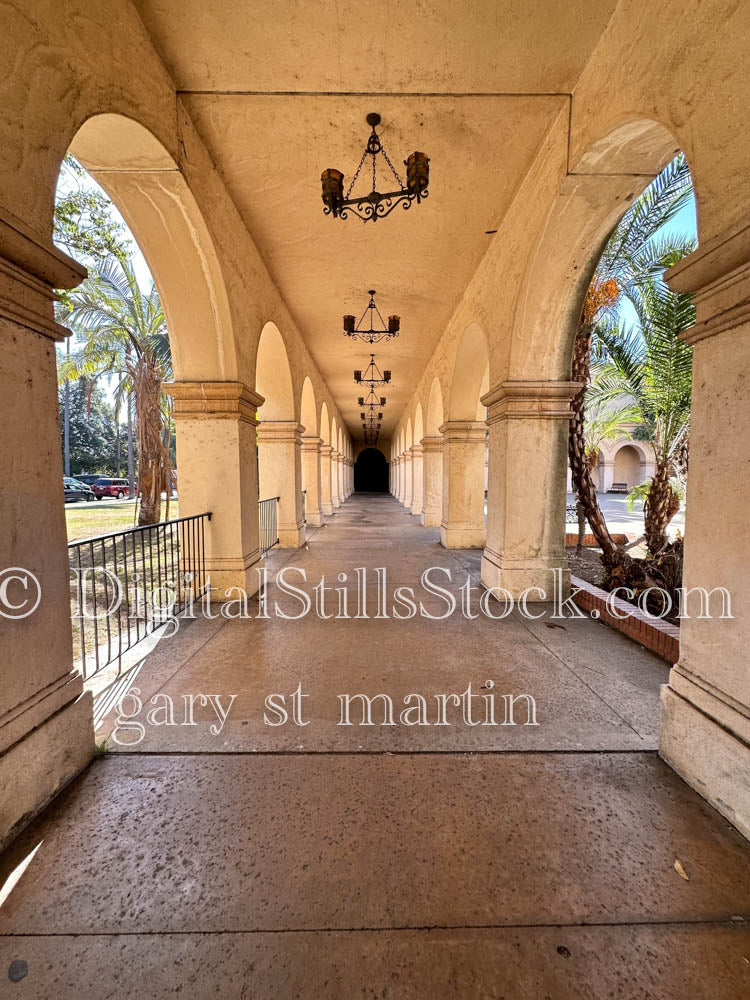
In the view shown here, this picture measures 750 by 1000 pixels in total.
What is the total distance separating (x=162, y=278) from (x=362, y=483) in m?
31.1

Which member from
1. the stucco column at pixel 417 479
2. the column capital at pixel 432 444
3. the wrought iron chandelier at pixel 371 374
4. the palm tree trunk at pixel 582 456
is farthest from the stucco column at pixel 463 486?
the stucco column at pixel 417 479

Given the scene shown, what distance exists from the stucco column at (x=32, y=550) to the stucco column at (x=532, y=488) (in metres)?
4.22

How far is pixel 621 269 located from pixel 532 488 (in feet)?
12.3

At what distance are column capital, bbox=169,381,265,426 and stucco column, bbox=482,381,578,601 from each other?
306cm

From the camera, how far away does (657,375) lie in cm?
542

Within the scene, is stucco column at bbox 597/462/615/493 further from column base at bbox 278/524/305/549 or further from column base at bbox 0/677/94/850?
column base at bbox 0/677/94/850

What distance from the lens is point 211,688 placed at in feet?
10.0

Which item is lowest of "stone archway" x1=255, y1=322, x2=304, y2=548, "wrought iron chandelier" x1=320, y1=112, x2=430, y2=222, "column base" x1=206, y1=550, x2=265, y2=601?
"column base" x1=206, y1=550, x2=265, y2=601

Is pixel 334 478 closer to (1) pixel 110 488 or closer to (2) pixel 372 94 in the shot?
(2) pixel 372 94

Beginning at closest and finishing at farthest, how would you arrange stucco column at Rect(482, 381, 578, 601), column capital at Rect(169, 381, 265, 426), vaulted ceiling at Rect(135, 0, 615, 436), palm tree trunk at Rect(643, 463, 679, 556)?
vaulted ceiling at Rect(135, 0, 615, 436), column capital at Rect(169, 381, 265, 426), stucco column at Rect(482, 381, 578, 601), palm tree trunk at Rect(643, 463, 679, 556)

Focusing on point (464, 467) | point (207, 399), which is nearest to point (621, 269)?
point (464, 467)

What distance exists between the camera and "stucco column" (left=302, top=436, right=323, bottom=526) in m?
11.4

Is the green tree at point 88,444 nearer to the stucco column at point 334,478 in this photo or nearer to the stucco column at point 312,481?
the stucco column at point 334,478

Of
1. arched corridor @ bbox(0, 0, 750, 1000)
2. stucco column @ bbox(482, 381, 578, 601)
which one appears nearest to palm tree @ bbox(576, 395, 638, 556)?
arched corridor @ bbox(0, 0, 750, 1000)
